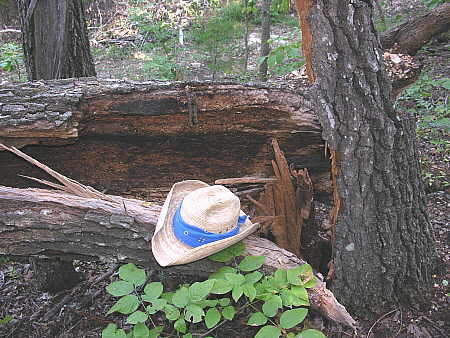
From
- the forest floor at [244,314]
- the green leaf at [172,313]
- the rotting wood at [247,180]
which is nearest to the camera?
the green leaf at [172,313]

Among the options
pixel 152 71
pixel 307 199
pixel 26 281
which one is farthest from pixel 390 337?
pixel 152 71

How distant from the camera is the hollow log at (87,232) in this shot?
6.97 feet

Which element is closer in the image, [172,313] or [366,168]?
[172,313]

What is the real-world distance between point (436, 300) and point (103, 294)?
2.09m

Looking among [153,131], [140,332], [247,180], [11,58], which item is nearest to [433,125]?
[247,180]

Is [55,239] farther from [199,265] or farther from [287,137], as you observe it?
[287,137]

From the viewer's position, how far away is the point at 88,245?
2.17 meters

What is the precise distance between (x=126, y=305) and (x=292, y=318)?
0.68 m

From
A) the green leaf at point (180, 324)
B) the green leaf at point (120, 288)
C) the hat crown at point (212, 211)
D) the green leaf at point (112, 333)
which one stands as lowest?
the green leaf at point (112, 333)

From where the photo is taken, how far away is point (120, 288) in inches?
73.3

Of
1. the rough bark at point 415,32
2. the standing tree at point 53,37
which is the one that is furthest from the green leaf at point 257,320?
the rough bark at point 415,32

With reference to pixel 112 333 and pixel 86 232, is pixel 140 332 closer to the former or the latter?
pixel 112 333

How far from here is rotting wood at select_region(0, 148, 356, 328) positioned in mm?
2125

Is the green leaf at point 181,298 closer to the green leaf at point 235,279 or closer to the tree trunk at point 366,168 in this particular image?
the green leaf at point 235,279
